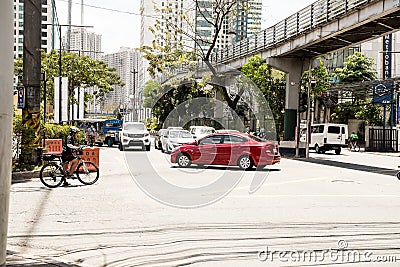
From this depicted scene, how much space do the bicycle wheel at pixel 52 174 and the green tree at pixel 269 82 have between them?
27880 millimetres

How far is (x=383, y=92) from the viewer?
→ 43094mm

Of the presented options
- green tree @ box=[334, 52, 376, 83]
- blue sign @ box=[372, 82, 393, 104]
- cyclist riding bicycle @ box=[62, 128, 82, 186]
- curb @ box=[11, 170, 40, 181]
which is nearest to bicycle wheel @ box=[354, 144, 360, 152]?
blue sign @ box=[372, 82, 393, 104]

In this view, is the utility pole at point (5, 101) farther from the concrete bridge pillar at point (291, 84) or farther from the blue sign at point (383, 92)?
the blue sign at point (383, 92)

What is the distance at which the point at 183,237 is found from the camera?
8844 millimetres

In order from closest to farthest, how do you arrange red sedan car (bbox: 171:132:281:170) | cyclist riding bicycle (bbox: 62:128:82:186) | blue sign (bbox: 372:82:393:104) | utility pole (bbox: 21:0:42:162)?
cyclist riding bicycle (bbox: 62:128:82:186)
utility pole (bbox: 21:0:42:162)
red sedan car (bbox: 171:132:281:170)
blue sign (bbox: 372:82:393:104)

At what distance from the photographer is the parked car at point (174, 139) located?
1282 inches

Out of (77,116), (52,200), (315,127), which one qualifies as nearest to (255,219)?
(52,200)

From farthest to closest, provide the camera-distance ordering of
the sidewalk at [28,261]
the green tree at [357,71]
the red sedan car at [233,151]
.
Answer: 1. the green tree at [357,71]
2. the red sedan car at [233,151]
3. the sidewalk at [28,261]

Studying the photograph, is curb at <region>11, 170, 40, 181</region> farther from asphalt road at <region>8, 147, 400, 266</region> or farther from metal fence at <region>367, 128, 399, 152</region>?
metal fence at <region>367, 128, 399, 152</region>

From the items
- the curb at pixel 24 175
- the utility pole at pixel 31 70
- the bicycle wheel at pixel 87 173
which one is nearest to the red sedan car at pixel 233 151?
the utility pole at pixel 31 70

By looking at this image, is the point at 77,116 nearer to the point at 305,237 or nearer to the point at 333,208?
the point at 333,208

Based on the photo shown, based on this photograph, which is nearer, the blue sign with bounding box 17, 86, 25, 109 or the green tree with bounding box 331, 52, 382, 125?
the blue sign with bounding box 17, 86, 25, 109

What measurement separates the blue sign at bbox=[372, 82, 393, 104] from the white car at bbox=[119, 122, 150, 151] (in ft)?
57.8

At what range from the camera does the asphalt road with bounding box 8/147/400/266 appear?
7539 mm
